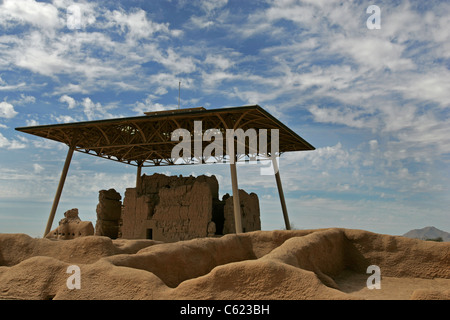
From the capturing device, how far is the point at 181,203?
22469mm

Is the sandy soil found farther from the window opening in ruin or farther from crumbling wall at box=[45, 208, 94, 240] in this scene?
crumbling wall at box=[45, 208, 94, 240]

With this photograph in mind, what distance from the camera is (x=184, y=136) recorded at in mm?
22656

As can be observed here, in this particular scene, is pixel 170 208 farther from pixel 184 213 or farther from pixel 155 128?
pixel 155 128

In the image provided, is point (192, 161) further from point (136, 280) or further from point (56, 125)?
point (136, 280)

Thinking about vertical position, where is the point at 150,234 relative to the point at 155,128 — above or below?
below

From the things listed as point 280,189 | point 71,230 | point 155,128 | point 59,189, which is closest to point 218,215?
point 280,189

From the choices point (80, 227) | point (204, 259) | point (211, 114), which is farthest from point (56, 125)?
point (204, 259)

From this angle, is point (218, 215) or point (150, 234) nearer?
point (150, 234)

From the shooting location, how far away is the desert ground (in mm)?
4871

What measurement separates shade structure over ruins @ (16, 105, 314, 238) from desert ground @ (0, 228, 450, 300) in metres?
9.09

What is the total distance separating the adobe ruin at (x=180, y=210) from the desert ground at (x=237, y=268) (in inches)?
415

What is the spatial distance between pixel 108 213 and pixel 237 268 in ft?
83.6

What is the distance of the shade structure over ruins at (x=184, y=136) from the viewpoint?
1884 cm

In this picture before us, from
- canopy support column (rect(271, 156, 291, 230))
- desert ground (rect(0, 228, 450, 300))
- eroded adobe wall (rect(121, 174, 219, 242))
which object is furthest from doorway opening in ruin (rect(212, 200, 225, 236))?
desert ground (rect(0, 228, 450, 300))
